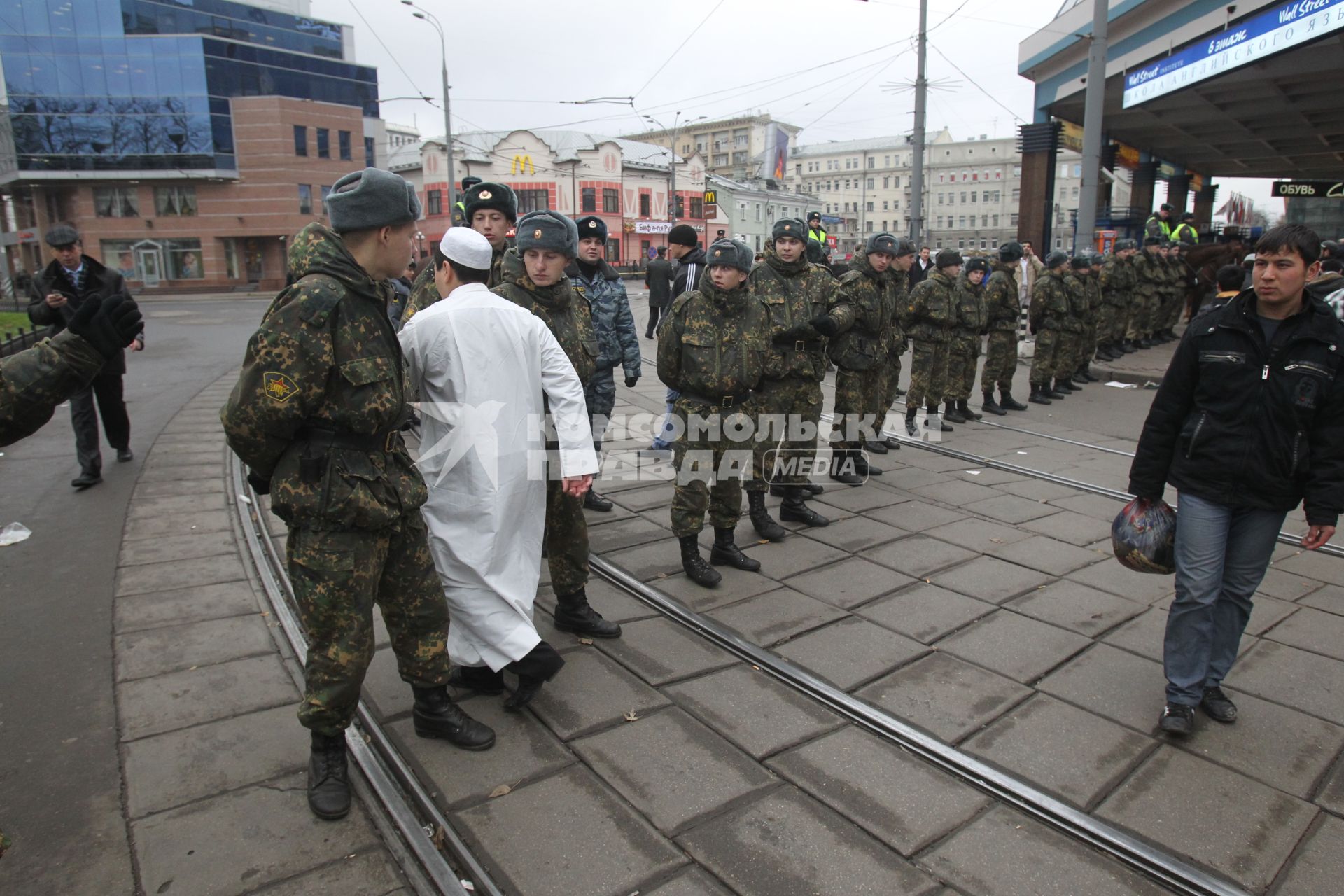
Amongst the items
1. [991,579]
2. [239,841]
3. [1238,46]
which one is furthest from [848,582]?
[1238,46]

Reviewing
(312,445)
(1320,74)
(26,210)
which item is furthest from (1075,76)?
(26,210)

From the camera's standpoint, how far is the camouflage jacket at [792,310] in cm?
508

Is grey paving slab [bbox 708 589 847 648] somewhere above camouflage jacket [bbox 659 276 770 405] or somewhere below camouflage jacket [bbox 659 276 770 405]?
below

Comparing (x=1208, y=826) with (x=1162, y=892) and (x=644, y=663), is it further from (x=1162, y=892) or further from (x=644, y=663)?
(x=644, y=663)

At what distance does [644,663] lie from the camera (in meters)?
3.53

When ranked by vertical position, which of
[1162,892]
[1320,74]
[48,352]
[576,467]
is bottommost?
[1162,892]

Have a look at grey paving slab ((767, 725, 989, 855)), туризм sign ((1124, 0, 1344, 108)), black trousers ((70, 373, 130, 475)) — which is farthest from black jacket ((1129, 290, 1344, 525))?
туризм sign ((1124, 0, 1344, 108))

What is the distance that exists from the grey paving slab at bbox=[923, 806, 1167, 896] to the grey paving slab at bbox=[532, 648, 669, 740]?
1212 millimetres

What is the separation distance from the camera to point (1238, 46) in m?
12.4

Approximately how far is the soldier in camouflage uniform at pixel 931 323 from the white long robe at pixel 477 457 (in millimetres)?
5627

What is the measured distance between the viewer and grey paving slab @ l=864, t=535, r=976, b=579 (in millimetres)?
4633

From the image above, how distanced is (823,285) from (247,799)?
4.47 metres

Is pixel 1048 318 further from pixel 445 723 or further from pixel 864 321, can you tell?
pixel 445 723

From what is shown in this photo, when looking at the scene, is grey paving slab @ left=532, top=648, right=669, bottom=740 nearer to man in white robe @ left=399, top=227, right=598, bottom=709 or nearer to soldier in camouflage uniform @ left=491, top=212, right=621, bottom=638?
man in white robe @ left=399, top=227, right=598, bottom=709
